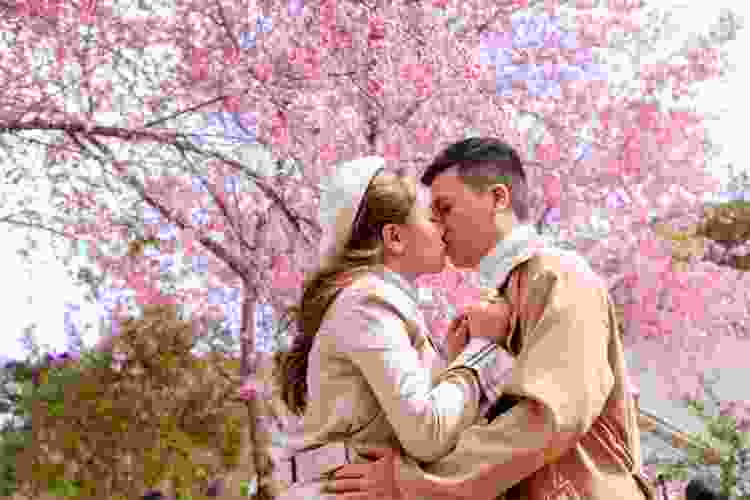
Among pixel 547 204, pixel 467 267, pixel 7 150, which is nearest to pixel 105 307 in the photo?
pixel 7 150

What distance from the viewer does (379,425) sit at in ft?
7.62

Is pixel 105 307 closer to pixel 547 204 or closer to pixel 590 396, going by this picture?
pixel 547 204

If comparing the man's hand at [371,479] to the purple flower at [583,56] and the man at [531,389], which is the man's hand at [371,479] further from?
the purple flower at [583,56]

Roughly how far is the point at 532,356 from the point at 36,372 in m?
14.5

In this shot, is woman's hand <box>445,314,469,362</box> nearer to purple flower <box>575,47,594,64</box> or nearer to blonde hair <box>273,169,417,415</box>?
blonde hair <box>273,169,417,415</box>

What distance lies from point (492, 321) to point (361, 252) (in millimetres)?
440

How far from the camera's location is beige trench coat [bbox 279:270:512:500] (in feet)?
7.02

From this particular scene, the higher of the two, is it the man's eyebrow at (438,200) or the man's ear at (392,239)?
the man's eyebrow at (438,200)

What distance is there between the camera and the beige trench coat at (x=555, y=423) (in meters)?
2.08

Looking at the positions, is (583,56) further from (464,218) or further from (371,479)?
(371,479)

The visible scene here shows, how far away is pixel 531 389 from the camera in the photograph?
209 centimetres

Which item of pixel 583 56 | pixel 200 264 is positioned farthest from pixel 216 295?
pixel 583 56

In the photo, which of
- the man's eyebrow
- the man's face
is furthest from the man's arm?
the man's eyebrow

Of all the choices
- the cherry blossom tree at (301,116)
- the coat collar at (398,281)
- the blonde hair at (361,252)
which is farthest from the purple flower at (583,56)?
the coat collar at (398,281)
